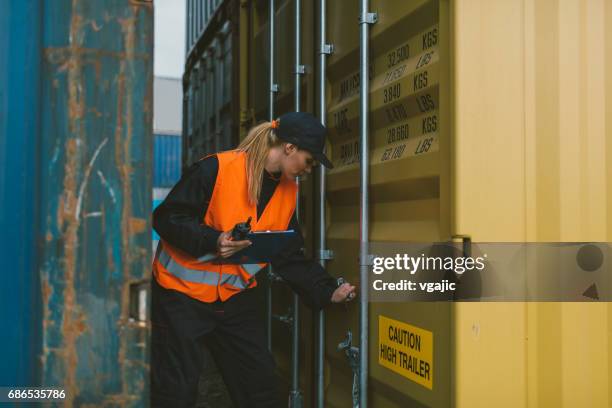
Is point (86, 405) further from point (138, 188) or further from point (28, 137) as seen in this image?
point (28, 137)

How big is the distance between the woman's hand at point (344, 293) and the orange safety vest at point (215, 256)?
0.38m

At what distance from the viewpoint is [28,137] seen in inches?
57.4

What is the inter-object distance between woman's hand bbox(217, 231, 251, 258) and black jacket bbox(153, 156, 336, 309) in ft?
0.09

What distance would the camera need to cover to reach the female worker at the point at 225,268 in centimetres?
282

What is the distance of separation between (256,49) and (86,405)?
3390mm

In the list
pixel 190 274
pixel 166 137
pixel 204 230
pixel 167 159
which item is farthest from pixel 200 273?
pixel 166 137

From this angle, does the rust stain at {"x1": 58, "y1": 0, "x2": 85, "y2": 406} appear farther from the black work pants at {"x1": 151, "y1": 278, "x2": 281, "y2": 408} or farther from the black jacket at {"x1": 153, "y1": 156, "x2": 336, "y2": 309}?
the black work pants at {"x1": 151, "y1": 278, "x2": 281, "y2": 408}

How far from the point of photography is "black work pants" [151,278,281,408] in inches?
111

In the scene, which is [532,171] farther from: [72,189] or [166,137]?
[166,137]

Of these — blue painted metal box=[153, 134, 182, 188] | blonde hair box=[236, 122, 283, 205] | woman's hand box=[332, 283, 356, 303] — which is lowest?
woman's hand box=[332, 283, 356, 303]

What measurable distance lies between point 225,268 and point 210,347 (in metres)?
0.42

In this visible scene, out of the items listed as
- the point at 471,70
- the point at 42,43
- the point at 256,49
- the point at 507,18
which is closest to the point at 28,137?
the point at 42,43

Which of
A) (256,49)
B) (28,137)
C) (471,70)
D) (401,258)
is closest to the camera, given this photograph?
(28,137)

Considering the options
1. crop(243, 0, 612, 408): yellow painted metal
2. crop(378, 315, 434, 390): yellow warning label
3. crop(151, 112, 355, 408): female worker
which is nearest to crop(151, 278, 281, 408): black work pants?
crop(151, 112, 355, 408): female worker
